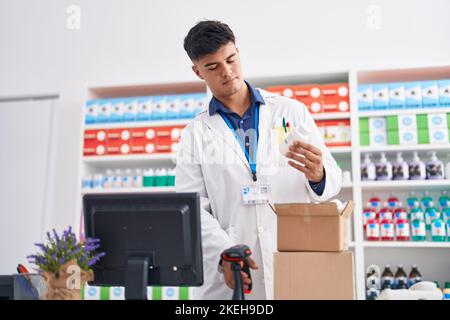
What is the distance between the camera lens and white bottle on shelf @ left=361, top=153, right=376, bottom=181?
11.2 ft

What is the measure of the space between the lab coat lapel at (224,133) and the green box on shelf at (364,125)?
1735 millimetres

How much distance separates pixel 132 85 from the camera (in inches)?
154

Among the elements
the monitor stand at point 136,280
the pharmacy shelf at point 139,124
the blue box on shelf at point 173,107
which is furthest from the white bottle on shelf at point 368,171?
the monitor stand at point 136,280

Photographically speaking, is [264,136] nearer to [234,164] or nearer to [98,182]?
[234,164]

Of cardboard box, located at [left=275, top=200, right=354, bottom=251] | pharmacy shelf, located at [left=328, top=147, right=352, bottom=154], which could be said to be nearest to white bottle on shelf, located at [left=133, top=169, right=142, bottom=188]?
pharmacy shelf, located at [left=328, top=147, right=352, bottom=154]

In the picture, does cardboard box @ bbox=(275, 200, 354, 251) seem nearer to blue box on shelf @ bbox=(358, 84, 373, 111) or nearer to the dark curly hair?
the dark curly hair

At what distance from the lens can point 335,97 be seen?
355cm

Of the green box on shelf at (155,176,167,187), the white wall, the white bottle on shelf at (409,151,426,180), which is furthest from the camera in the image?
the white wall

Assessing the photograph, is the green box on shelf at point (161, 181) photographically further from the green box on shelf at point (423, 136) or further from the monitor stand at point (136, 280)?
the monitor stand at point (136, 280)

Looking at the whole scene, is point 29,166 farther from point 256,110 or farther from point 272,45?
point 256,110

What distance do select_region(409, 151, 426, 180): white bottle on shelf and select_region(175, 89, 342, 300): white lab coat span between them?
1650 millimetres

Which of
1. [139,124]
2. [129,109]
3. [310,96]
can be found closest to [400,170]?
[310,96]

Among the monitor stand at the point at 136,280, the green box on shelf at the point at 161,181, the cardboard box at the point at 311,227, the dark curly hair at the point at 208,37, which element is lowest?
the monitor stand at the point at 136,280

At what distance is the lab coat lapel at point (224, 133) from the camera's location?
194cm
